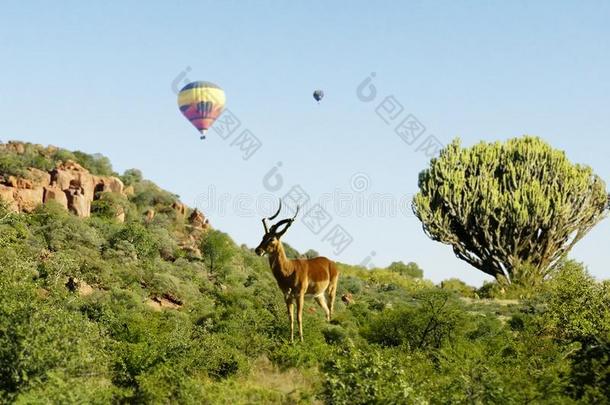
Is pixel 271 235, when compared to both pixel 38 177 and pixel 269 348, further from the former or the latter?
pixel 38 177

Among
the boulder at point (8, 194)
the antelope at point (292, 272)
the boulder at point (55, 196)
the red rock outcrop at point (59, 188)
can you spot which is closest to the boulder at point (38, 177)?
the red rock outcrop at point (59, 188)

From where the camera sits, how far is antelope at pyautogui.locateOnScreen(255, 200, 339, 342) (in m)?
14.0

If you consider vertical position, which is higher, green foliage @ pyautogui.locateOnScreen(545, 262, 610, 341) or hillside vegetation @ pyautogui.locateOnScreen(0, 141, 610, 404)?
green foliage @ pyautogui.locateOnScreen(545, 262, 610, 341)

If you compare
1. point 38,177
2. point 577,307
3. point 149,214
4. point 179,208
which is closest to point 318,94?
point 179,208

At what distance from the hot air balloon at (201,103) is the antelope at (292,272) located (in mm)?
50715

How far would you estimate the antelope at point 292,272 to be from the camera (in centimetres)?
1402

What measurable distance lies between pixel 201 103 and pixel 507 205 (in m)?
29.9

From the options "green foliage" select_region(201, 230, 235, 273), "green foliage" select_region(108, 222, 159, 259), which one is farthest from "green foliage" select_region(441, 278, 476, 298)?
"green foliage" select_region(108, 222, 159, 259)

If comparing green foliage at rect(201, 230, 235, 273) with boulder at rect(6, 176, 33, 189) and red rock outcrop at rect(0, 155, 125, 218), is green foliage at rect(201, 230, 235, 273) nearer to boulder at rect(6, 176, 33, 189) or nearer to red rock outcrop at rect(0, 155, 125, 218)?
red rock outcrop at rect(0, 155, 125, 218)

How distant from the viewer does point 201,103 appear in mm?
64938

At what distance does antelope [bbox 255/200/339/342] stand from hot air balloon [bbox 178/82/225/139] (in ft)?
166

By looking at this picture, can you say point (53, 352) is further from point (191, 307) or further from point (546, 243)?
point (546, 243)

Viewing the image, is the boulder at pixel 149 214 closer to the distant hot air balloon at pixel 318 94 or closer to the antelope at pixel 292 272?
the distant hot air balloon at pixel 318 94

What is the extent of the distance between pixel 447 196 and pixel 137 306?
23.8 meters
